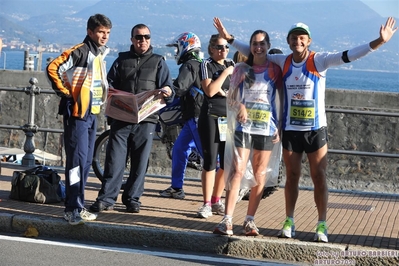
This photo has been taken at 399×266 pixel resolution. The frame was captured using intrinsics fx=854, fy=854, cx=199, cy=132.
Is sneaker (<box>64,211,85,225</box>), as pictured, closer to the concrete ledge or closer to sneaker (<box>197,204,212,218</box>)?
the concrete ledge

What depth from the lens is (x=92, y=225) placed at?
27.8 ft

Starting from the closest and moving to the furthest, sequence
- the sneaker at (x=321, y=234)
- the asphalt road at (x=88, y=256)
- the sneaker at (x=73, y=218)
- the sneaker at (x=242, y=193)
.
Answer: the asphalt road at (x=88, y=256), the sneaker at (x=321, y=234), the sneaker at (x=73, y=218), the sneaker at (x=242, y=193)

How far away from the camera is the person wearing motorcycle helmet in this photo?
385 inches

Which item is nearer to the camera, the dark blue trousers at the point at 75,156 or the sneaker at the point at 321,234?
the sneaker at the point at 321,234

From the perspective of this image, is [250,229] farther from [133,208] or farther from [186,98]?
[186,98]

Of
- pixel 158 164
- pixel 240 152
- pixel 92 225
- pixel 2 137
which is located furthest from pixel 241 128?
pixel 2 137

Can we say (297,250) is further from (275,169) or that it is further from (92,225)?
(92,225)

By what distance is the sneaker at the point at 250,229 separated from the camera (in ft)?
26.7

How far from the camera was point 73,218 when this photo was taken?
27.9 ft

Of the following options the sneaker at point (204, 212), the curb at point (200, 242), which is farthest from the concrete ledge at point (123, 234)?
the sneaker at point (204, 212)

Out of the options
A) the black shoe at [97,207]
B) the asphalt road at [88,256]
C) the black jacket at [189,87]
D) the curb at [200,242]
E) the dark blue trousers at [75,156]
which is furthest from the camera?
the black jacket at [189,87]

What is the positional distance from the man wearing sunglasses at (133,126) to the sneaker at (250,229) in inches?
63.3

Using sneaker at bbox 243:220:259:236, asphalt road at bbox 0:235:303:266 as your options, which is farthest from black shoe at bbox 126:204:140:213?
sneaker at bbox 243:220:259:236

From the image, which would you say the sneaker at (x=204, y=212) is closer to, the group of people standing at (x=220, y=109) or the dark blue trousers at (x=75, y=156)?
the group of people standing at (x=220, y=109)
